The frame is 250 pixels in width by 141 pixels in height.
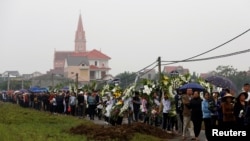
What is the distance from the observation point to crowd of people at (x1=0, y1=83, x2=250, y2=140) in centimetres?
1338

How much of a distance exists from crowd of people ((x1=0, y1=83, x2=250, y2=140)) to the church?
76101 millimetres

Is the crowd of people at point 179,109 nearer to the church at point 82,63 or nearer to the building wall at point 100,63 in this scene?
the church at point 82,63

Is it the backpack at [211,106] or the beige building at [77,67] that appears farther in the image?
the beige building at [77,67]

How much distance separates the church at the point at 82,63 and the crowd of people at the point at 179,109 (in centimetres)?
7610

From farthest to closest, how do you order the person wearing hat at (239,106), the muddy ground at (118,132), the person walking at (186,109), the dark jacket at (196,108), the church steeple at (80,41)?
the church steeple at (80,41)
the person walking at (186,109)
the muddy ground at (118,132)
the dark jacket at (196,108)
the person wearing hat at (239,106)

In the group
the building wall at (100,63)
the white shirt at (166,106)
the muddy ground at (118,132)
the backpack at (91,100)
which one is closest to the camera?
the muddy ground at (118,132)

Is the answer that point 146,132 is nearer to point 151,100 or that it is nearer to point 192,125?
point 192,125

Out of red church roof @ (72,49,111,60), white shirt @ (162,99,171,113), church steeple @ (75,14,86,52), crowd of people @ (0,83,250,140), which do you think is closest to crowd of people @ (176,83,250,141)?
crowd of people @ (0,83,250,140)

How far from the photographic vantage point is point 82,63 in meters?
125

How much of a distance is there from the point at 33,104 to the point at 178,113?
28503mm

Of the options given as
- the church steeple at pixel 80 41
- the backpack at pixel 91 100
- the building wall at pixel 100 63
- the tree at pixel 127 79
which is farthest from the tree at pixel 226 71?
the church steeple at pixel 80 41

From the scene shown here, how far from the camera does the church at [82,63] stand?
12245 centimetres

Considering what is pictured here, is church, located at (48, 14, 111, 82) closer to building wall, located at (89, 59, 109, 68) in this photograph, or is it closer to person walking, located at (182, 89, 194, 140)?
building wall, located at (89, 59, 109, 68)

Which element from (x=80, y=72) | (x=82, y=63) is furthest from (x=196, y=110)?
(x=82, y=63)
